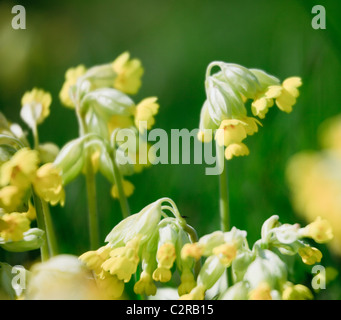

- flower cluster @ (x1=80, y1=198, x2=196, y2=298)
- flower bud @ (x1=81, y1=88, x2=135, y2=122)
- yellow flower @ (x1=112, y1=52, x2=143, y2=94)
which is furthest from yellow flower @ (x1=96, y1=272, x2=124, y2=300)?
yellow flower @ (x1=112, y1=52, x2=143, y2=94)

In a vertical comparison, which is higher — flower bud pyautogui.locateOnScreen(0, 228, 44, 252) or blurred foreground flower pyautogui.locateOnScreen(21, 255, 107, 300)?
flower bud pyautogui.locateOnScreen(0, 228, 44, 252)

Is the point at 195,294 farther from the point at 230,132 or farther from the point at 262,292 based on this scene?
the point at 230,132

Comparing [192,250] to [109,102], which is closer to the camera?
[192,250]

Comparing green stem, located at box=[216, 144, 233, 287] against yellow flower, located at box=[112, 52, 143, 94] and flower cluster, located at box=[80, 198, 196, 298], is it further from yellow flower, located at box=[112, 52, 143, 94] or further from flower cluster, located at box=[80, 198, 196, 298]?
yellow flower, located at box=[112, 52, 143, 94]

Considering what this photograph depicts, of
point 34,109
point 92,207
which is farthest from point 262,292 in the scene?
point 34,109

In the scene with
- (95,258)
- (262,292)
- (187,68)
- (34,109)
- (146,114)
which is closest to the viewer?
(262,292)

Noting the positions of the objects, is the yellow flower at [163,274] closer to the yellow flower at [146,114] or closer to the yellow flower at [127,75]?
the yellow flower at [146,114]
